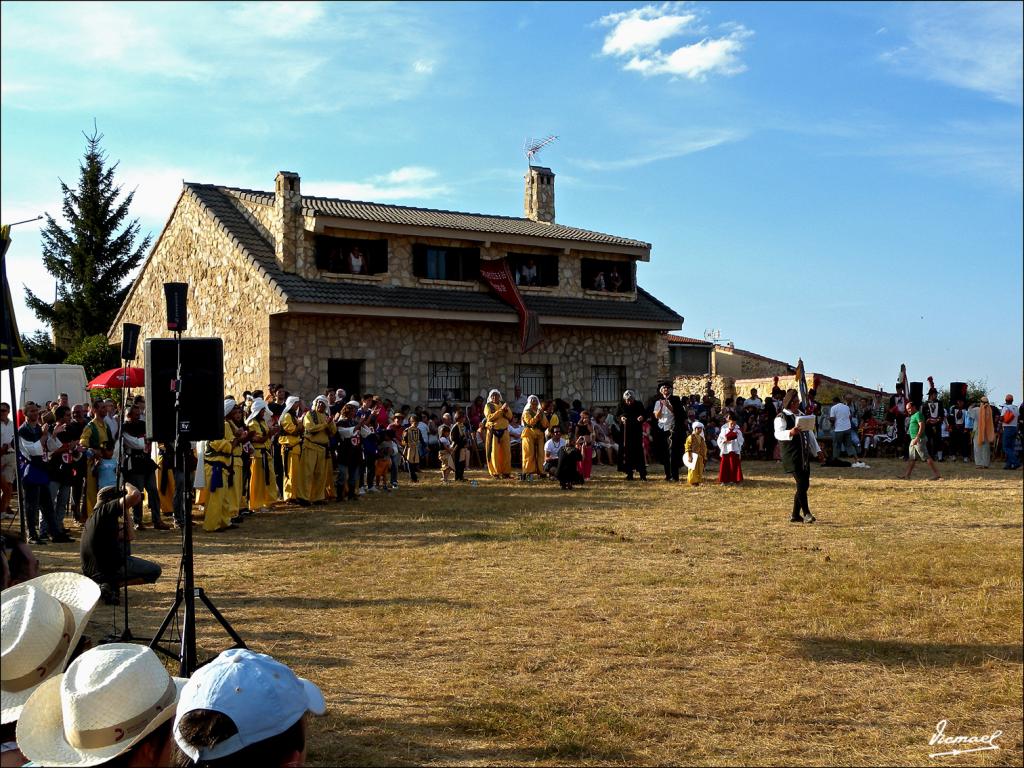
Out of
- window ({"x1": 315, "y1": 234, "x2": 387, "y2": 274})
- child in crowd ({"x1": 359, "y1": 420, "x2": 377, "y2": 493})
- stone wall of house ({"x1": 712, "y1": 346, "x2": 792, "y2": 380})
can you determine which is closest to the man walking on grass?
child in crowd ({"x1": 359, "y1": 420, "x2": 377, "y2": 493})

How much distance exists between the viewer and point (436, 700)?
249 inches

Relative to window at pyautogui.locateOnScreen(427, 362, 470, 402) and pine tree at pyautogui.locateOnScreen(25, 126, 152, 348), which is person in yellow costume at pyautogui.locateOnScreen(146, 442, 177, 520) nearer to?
window at pyautogui.locateOnScreen(427, 362, 470, 402)

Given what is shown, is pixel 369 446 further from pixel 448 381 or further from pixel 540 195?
pixel 540 195

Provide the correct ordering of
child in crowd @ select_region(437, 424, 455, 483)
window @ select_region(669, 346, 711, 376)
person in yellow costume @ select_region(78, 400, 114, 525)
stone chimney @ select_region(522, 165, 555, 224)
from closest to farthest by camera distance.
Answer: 1. person in yellow costume @ select_region(78, 400, 114, 525)
2. child in crowd @ select_region(437, 424, 455, 483)
3. stone chimney @ select_region(522, 165, 555, 224)
4. window @ select_region(669, 346, 711, 376)

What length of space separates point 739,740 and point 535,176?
2917 centimetres

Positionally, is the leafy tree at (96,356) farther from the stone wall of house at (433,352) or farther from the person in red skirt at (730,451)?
the person in red skirt at (730,451)

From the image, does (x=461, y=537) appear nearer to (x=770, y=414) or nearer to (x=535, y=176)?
(x=770, y=414)

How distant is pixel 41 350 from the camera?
120ft

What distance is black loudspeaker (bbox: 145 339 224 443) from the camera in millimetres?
7977

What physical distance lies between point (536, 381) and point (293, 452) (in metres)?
12.3

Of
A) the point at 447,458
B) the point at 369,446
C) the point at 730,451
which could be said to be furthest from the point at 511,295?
the point at 369,446

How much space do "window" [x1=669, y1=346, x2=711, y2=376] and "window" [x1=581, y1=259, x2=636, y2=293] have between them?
1711 cm

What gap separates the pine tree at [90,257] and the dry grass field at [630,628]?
27.6 metres

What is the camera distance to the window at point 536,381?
90.8 ft
